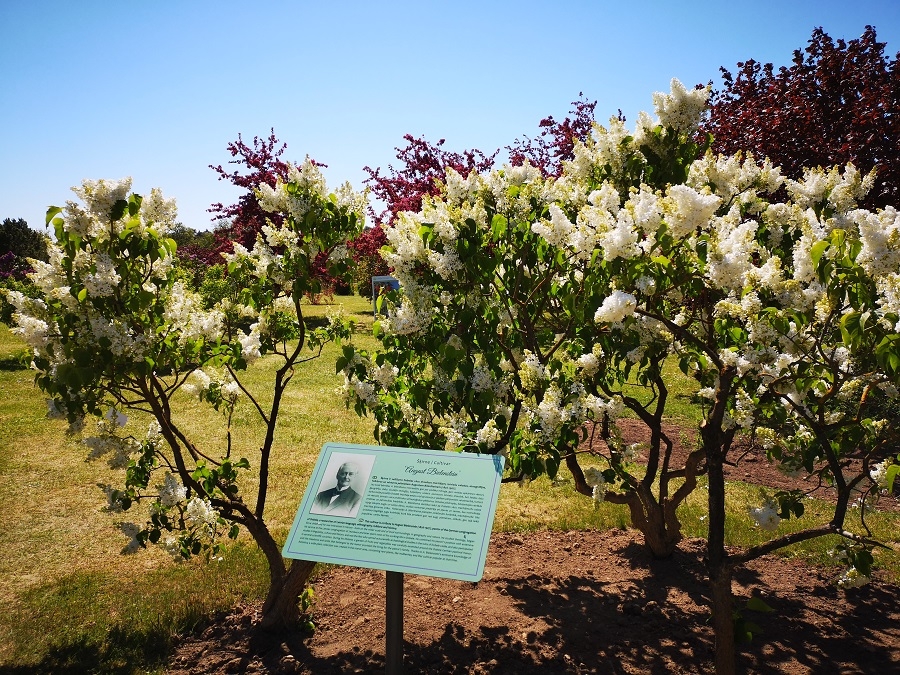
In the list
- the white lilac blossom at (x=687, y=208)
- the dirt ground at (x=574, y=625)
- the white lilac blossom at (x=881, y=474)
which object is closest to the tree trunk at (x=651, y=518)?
the dirt ground at (x=574, y=625)

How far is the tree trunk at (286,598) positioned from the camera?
3.63 metres

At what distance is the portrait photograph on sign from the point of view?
279 cm

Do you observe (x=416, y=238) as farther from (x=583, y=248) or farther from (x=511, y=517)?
(x=511, y=517)

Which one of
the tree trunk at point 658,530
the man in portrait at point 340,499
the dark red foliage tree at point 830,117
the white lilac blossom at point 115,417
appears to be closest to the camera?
the man in portrait at point 340,499

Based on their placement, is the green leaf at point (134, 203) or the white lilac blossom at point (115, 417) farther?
the white lilac blossom at point (115, 417)

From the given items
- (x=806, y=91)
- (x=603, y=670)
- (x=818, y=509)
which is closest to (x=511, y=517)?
(x=603, y=670)

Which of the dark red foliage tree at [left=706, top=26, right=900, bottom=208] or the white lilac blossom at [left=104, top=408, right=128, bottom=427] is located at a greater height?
the dark red foliage tree at [left=706, top=26, right=900, bottom=208]

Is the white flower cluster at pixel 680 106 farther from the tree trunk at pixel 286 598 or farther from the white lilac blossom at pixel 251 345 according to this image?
the tree trunk at pixel 286 598

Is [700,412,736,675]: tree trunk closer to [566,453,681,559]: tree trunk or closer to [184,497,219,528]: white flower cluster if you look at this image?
[566,453,681,559]: tree trunk

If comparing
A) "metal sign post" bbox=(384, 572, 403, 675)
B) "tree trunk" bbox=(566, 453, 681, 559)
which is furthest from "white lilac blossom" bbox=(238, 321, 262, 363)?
"tree trunk" bbox=(566, 453, 681, 559)

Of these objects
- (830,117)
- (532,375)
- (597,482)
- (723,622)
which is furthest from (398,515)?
(830,117)

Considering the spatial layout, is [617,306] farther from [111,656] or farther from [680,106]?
[111,656]

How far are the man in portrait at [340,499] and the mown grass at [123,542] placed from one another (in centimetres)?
119

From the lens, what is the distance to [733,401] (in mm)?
3639
